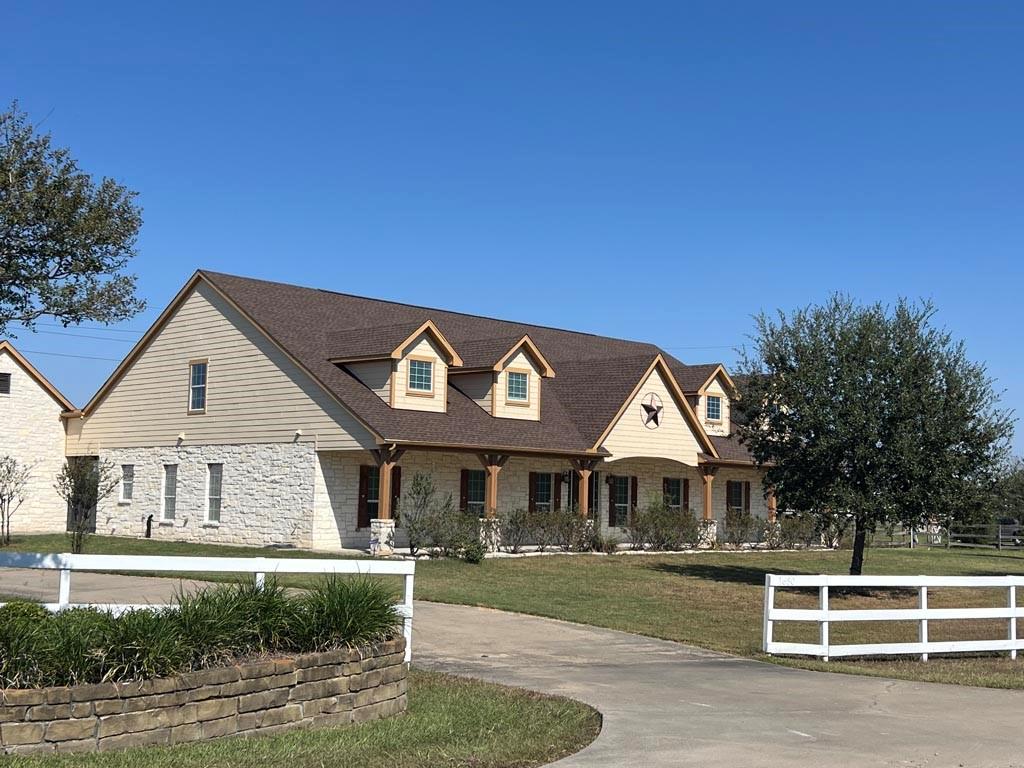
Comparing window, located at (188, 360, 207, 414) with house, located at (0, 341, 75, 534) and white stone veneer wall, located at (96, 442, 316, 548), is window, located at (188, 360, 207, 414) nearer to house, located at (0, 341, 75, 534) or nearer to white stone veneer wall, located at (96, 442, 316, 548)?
white stone veneer wall, located at (96, 442, 316, 548)

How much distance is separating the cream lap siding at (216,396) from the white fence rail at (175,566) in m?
17.3

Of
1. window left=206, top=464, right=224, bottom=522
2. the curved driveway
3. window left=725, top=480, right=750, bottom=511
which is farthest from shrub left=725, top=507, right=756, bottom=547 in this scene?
the curved driveway

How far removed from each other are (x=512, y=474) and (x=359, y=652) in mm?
24937

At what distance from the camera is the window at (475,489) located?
33.7 m

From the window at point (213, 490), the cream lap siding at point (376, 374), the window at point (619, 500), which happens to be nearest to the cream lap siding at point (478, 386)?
the cream lap siding at point (376, 374)

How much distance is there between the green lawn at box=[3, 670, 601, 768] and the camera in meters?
8.09

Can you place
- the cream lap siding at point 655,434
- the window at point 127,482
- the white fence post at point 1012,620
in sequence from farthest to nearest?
the window at point 127,482
the cream lap siding at point 655,434
the white fence post at point 1012,620

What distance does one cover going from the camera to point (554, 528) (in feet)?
107

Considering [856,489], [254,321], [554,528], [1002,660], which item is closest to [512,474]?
[554,528]

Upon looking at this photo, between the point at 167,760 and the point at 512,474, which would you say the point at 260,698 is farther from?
the point at 512,474

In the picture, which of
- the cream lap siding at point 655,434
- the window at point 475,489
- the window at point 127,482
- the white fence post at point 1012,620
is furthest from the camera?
the window at point 127,482

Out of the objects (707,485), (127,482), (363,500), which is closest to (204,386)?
(127,482)

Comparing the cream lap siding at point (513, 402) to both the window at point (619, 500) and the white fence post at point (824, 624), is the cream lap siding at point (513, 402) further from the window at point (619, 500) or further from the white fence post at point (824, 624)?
the white fence post at point (824, 624)

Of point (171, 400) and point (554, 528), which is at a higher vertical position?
point (171, 400)
